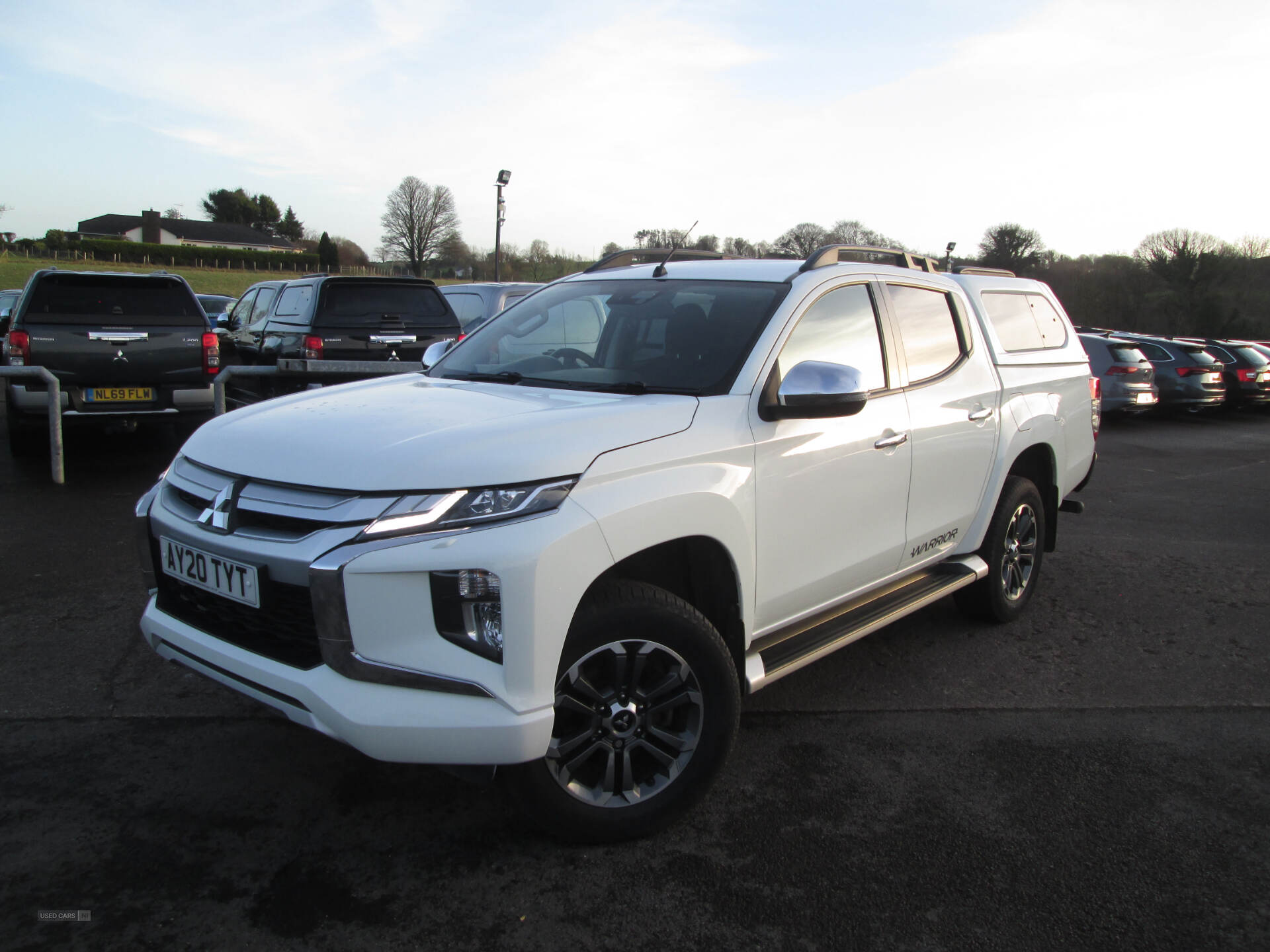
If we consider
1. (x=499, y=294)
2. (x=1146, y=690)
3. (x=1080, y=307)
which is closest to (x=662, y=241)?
(x=499, y=294)

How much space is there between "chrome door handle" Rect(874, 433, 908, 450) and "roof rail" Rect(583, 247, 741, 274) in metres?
1.35

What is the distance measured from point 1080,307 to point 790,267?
138 ft

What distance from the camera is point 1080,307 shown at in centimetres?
4100

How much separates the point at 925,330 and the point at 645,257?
149 centimetres

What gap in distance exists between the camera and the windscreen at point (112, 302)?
28.7 feet

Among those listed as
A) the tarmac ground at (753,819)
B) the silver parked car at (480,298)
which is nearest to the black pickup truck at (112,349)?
the silver parked car at (480,298)

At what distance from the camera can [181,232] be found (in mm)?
114688

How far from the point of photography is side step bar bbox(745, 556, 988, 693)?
3.36m

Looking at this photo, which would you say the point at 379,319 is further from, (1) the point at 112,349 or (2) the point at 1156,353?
(2) the point at 1156,353

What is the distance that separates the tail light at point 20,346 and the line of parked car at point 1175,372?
13925 millimetres

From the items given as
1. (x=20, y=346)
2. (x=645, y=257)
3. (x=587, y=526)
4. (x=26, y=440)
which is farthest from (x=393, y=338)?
(x=587, y=526)

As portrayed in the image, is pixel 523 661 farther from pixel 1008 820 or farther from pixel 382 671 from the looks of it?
pixel 1008 820

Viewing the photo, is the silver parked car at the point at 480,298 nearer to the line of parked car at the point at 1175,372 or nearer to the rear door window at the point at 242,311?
the rear door window at the point at 242,311

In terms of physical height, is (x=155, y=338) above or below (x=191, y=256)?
below
